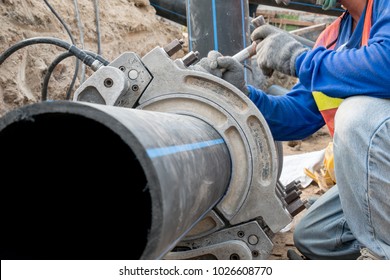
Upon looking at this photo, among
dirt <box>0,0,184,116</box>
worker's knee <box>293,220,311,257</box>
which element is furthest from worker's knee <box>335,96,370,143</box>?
dirt <box>0,0,184,116</box>

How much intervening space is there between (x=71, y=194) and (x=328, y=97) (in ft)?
5.03

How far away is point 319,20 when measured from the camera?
948 centimetres

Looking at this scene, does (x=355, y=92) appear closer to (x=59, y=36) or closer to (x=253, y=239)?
(x=253, y=239)

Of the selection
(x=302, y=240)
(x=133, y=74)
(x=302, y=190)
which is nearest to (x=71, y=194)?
(x=133, y=74)

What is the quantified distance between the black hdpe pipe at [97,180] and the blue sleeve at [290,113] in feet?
→ 3.82

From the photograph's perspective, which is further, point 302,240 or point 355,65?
point 302,240

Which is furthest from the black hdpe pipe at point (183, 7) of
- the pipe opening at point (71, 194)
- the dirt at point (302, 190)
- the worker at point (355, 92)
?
the pipe opening at point (71, 194)

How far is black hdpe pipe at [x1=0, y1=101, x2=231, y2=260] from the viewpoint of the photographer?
1193 millimetres

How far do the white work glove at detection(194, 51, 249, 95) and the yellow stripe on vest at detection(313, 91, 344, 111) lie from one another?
45 cm

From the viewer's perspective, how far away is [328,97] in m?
2.73

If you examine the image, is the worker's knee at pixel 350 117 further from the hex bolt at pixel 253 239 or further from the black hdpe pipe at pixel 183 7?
the black hdpe pipe at pixel 183 7

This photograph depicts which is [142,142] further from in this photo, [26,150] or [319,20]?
[319,20]

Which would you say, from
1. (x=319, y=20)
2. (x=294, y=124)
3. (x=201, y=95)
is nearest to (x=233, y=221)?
(x=201, y=95)

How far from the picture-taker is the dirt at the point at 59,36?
10.2 ft
